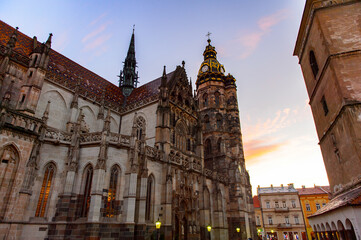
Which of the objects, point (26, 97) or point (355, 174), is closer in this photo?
point (355, 174)

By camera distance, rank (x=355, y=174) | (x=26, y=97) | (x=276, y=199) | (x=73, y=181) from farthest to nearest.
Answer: (x=276, y=199), (x=26, y=97), (x=73, y=181), (x=355, y=174)

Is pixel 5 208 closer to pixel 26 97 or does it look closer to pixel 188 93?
pixel 26 97

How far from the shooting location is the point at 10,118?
16.1 metres

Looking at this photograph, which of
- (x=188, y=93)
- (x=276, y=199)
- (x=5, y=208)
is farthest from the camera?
(x=276, y=199)

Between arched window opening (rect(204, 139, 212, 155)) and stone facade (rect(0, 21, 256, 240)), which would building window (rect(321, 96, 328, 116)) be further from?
arched window opening (rect(204, 139, 212, 155))

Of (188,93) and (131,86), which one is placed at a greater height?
(131,86)

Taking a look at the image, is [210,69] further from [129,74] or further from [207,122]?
[129,74]

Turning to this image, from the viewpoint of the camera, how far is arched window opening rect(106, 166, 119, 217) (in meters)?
17.3

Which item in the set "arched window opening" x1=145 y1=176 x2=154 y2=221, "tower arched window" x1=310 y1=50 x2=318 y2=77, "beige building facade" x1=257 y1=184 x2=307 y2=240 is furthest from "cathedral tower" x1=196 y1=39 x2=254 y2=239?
"tower arched window" x1=310 y1=50 x2=318 y2=77

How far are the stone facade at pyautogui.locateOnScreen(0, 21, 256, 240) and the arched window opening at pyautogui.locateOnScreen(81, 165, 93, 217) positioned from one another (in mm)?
68

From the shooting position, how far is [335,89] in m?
13.9

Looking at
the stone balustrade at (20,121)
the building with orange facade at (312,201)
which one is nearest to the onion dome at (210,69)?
the stone balustrade at (20,121)

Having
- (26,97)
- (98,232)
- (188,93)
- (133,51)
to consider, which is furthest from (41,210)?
(133,51)

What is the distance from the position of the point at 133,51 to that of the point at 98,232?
34202mm
